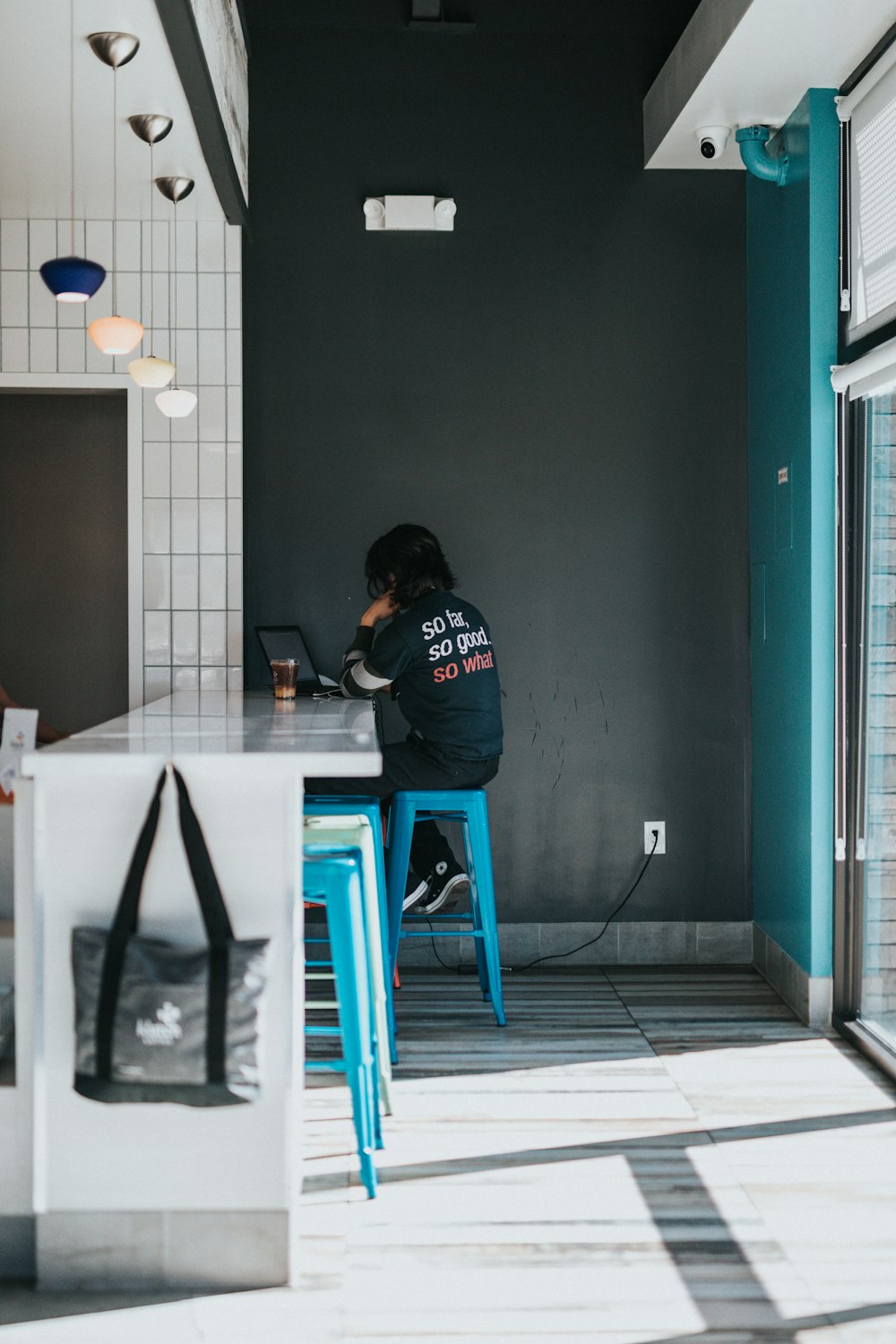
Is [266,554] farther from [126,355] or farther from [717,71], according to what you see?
[717,71]

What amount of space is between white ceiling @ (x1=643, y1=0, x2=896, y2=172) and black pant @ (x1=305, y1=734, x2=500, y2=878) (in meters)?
2.11

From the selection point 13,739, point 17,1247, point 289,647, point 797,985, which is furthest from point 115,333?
point 797,985

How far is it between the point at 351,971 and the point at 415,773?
1.20 meters

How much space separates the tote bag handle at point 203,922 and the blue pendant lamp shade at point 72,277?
1.22 metres

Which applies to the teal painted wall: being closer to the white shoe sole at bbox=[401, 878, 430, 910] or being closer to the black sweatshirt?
the black sweatshirt

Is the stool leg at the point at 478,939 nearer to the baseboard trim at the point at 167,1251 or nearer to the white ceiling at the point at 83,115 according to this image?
the baseboard trim at the point at 167,1251

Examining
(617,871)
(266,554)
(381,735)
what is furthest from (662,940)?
(266,554)

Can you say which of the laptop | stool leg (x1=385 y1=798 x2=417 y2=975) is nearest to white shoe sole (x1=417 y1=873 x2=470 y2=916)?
stool leg (x1=385 y1=798 x2=417 y2=975)

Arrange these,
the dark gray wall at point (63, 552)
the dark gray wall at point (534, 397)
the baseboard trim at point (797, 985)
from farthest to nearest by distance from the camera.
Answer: the dark gray wall at point (63, 552)
the dark gray wall at point (534, 397)
the baseboard trim at point (797, 985)

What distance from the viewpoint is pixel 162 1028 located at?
2082 mm

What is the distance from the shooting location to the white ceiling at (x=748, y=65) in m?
3.15

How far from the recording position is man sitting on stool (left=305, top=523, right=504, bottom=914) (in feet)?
11.7

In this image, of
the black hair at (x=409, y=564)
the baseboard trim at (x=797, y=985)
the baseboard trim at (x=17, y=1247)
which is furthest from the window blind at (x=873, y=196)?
the baseboard trim at (x=17, y=1247)

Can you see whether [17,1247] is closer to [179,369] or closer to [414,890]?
[414,890]
